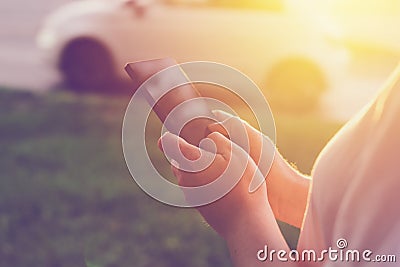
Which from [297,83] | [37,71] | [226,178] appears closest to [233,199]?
Answer: [226,178]

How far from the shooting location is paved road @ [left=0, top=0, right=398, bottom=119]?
31.9 ft

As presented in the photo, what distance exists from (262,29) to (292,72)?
55 centimetres

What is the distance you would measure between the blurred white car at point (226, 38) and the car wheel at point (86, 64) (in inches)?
1.0

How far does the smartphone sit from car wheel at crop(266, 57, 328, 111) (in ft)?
25.2

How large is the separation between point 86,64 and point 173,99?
8.46 meters

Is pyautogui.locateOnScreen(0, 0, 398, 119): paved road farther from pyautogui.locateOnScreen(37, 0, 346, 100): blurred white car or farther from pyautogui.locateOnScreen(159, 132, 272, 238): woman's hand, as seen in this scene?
pyautogui.locateOnScreen(159, 132, 272, 238): woman's hand

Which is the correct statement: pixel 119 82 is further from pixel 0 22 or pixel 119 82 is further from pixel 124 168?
pixel 0 22

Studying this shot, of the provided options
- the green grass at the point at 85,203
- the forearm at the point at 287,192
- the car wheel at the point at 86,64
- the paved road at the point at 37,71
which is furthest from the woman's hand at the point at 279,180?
the car wheel at the point at 86,64

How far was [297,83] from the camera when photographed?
9.15 metres

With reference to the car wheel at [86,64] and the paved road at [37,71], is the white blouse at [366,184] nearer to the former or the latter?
the paved road at [37,71]

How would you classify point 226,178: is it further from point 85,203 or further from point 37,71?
point 37,71

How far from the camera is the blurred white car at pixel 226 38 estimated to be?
9.05 meters

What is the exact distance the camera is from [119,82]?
32.9ft

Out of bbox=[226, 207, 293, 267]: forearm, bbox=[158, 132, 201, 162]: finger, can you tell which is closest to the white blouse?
bbox=[226, 207, 293, 267]: forearm
